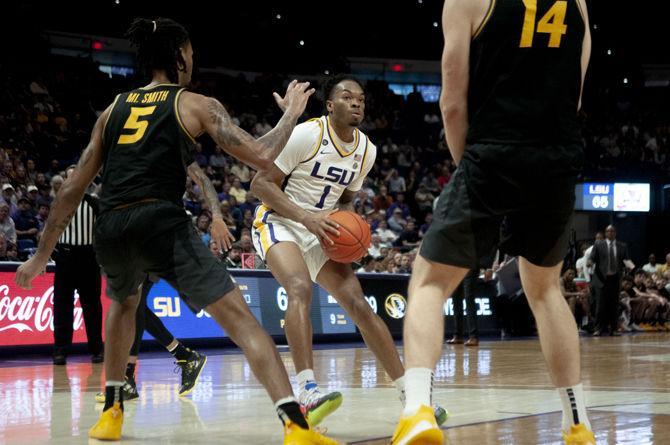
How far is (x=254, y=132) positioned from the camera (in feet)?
77.8

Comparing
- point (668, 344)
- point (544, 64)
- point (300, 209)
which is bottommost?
point (668, 344)

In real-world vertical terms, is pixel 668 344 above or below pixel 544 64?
below

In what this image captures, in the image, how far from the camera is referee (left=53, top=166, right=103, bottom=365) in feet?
33.6

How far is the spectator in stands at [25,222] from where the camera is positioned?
45.9ft

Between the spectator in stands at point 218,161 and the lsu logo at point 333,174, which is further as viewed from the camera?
the spectator in stands at point 218,161

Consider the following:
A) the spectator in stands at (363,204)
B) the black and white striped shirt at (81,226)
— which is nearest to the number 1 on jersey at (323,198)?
the black and white striped shirt at (81,226)

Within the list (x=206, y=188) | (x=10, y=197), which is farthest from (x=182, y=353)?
(x=10, y=197)

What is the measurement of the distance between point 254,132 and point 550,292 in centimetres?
2008

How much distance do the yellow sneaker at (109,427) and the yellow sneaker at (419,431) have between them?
6.51 feet

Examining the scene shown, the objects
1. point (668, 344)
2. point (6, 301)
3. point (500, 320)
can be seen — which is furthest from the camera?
point (500, 320)

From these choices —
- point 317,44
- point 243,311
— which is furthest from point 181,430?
point 317,44

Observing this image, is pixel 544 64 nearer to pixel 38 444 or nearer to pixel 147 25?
pixel 147 25

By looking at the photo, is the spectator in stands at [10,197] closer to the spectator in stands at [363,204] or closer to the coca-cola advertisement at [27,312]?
the coca-cola advertisement at [27,312]

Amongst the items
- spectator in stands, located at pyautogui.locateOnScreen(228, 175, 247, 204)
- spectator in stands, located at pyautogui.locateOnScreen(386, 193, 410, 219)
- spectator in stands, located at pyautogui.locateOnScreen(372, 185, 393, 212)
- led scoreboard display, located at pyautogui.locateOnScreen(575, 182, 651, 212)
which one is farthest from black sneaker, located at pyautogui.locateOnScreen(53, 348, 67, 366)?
led scoreboard display, located at pyautogui.locateOnScreen(575, 182, 651, 212)
